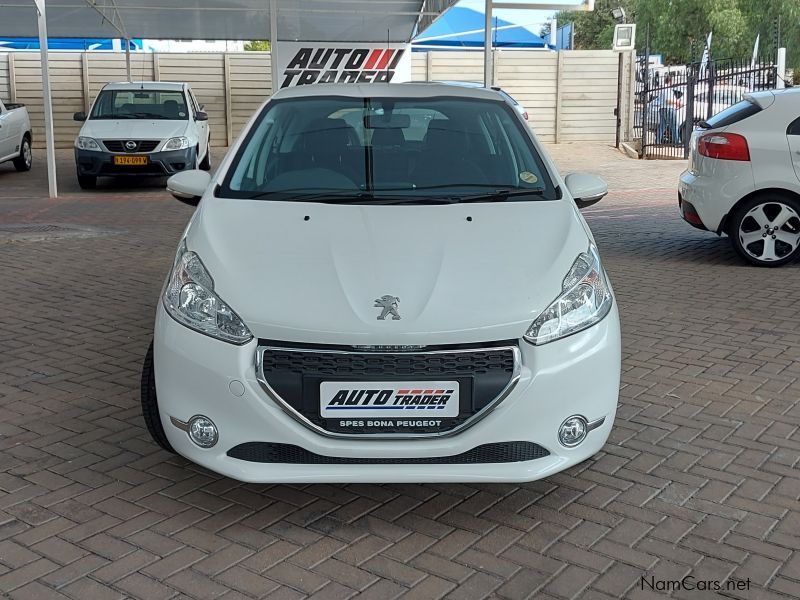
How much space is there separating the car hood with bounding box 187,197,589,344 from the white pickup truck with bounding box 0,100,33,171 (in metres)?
13.9

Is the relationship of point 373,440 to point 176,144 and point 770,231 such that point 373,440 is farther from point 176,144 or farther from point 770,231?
point 176,144

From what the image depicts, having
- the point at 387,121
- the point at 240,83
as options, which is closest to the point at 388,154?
the point at 387,121

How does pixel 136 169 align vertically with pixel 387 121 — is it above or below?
below

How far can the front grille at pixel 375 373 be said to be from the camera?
3.43 m

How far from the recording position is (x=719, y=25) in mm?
39562

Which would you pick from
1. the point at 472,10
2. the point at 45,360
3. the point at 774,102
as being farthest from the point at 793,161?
the point at 472,10

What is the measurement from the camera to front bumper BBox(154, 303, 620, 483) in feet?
11.3

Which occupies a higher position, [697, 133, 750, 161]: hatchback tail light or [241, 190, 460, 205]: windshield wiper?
[241, 190, 460, 205]: windshield wiper

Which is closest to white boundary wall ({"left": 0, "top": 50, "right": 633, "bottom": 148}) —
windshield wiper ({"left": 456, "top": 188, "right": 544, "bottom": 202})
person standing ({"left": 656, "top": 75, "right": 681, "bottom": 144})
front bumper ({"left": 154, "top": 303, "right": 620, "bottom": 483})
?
person standing ({"left": 656, "top": 75, "right": 681, "bottom": 144})

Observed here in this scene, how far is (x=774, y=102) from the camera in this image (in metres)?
8.58

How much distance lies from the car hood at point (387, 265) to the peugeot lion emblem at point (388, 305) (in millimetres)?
15

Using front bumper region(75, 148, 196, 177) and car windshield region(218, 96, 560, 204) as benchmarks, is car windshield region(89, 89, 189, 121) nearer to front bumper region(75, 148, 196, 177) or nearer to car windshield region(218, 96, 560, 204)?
front bumper region(75, 148, 196, 177)

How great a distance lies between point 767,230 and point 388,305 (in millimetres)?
6039

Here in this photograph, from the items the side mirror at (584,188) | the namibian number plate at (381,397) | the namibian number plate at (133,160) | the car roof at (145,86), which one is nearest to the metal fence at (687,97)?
the car roof at (145,86)
